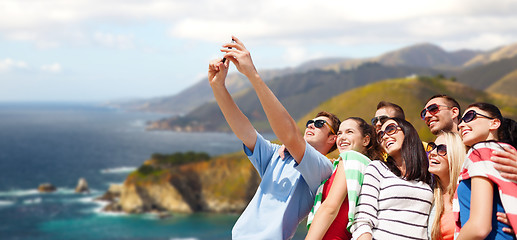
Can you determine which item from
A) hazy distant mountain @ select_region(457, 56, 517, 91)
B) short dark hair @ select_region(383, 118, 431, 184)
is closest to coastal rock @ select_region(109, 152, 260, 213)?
short dark hair @ select_region(383, 118, 431, 184)

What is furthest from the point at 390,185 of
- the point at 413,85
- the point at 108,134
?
the point at 108,134

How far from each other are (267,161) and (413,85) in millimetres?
103305

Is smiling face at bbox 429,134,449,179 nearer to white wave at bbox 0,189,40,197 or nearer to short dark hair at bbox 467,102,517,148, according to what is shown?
short dark hair at bbox 467,102,517,148

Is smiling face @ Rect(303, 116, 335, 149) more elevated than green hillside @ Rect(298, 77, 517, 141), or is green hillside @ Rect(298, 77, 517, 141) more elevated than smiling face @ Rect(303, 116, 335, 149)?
green hillside @ Rect(298, 77, 517, 141)

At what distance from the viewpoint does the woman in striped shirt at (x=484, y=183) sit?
3.21 meters

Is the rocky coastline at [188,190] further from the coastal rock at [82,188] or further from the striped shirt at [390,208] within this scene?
the striped shirt at [390,208]

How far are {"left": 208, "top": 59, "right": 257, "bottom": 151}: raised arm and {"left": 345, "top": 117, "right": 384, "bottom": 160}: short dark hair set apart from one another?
0.96 metres

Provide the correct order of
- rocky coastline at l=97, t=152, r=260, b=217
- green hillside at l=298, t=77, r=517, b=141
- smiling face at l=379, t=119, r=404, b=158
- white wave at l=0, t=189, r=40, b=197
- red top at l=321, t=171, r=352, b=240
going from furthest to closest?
green hillside at l=298, t=77, r=517, b=141
white wave at l=0, t=189, r=40, b=197
rocky coastline at l=97, t=152, r=260, b=217
smiling face at l=379, t=119, r=404, b=158
red top at l=321, t=171, r=352, b=240

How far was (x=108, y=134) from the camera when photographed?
191500 millimetres

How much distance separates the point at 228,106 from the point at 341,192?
3.96 feet

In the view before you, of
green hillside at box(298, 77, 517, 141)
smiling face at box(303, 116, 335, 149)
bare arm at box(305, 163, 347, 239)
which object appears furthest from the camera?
green hillside at box(298, 77, 517, 141)

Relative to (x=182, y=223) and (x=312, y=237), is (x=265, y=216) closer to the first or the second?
(x=312, y=237)

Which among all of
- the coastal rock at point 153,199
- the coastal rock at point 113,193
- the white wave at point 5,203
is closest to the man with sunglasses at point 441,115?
the coastal rock at point 153,199

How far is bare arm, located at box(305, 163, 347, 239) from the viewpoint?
3.75 m
